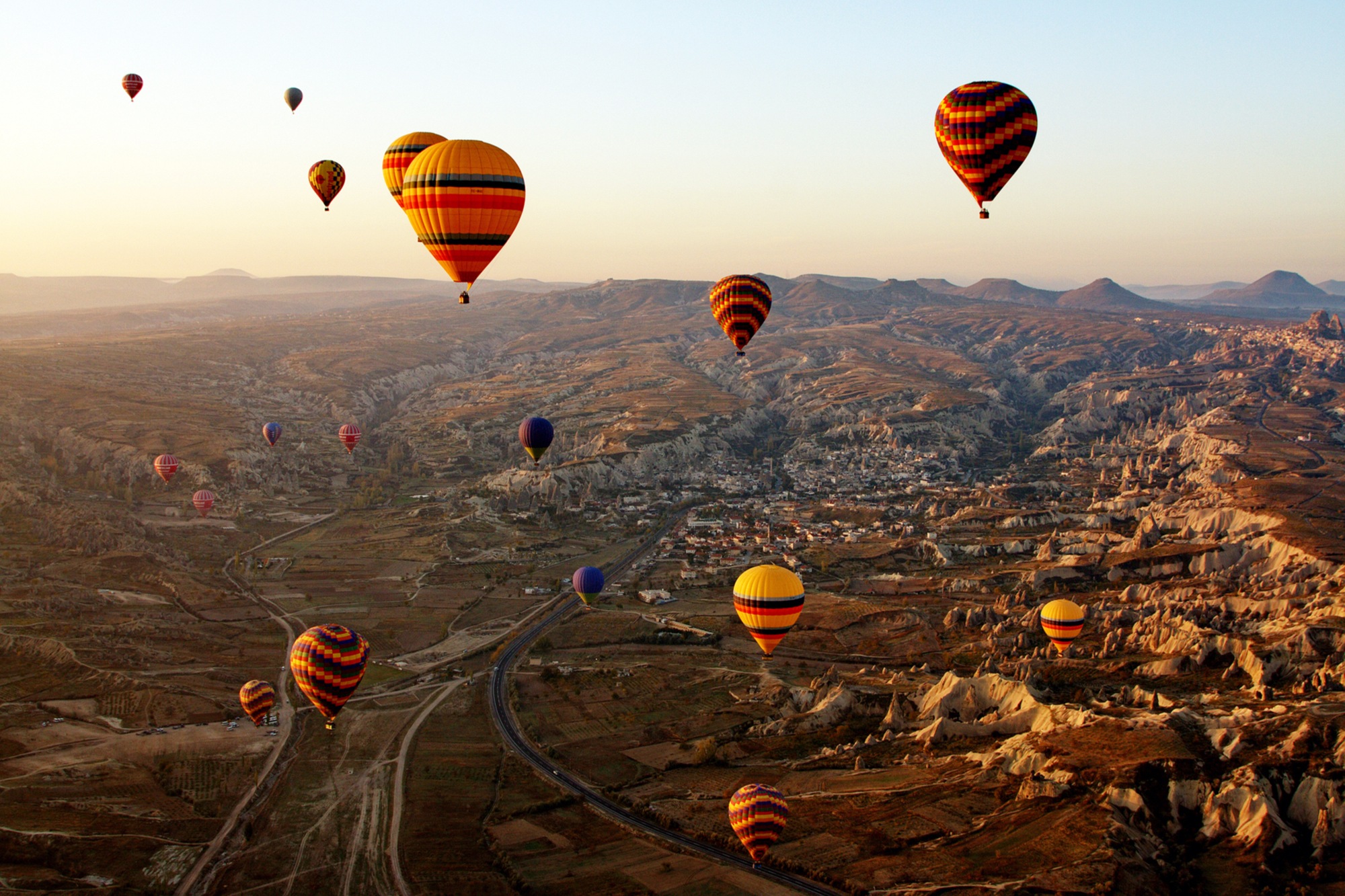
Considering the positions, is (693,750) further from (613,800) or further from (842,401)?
(842,401)

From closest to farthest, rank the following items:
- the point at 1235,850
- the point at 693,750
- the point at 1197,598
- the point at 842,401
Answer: the point at 1235,850, the point at 693,750, the point at 1197,598, the point at 842,401

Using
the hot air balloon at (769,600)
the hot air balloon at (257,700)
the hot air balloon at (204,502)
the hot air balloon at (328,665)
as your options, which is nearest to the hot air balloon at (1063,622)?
the hot air balloon at (769,600)

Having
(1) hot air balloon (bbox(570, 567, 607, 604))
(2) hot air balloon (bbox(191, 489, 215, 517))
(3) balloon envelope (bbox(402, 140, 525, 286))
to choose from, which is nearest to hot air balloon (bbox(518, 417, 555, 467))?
(1) hot air balloon (bbox(570, 567, 607, 604))

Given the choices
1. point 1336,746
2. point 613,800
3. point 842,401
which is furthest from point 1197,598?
point 842,401

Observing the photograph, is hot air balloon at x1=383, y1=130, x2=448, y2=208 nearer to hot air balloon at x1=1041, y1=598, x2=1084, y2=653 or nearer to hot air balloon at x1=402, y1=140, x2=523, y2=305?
hot air balloon at x1=402, y1=140, x2=523, y2=305

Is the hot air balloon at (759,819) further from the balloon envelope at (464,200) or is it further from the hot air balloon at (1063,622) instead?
the hot air balloon at (1063,622)

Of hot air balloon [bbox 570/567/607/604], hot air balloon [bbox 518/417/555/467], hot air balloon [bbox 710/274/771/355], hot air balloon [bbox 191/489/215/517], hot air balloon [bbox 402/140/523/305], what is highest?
hot air balloon [bbox 402/140/523/305]
